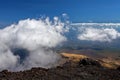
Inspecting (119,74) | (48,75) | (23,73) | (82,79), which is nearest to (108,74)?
(119,74)

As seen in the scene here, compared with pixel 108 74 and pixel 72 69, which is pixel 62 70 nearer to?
pixel 72 69

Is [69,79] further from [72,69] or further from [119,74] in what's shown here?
[119,74]

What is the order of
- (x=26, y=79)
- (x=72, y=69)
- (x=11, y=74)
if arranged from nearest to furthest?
(x=26, y=79) → (x=11, y=74) → (x=72, y=69)

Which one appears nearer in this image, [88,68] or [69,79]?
[69,79]

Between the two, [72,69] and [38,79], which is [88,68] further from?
[38,79]

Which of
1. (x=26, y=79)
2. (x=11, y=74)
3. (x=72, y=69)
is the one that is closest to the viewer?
(x=26, y=79)

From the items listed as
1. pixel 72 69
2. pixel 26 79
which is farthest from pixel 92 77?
pixel 26 79

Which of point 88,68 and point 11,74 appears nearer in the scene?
point 11,74

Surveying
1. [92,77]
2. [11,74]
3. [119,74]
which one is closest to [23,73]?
[11,74]
